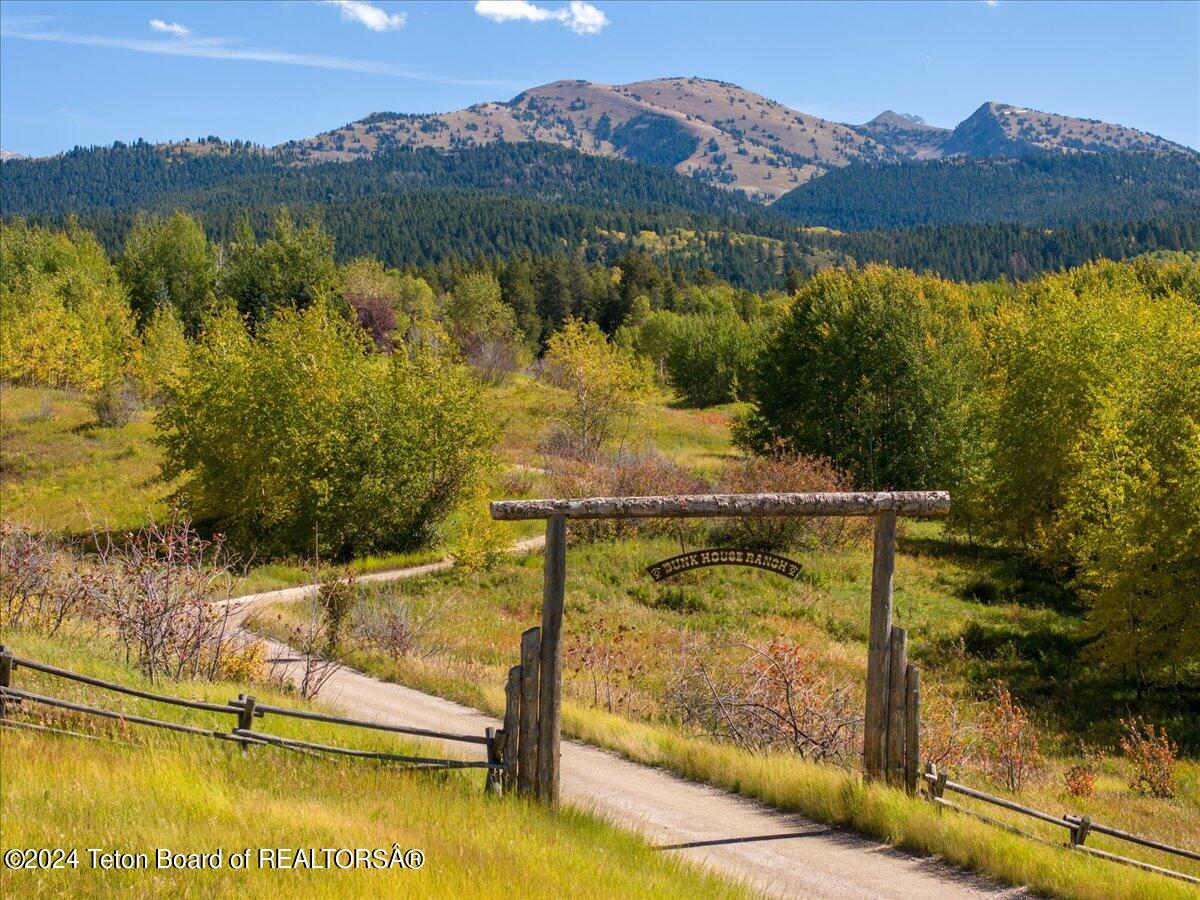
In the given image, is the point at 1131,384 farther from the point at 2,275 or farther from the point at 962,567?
the point at 2,275

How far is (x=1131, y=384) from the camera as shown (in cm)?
3069

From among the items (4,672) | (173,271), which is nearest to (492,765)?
(4,672)

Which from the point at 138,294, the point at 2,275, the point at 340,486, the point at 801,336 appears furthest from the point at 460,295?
the point at 340,486

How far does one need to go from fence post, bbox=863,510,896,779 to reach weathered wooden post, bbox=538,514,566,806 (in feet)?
9.57

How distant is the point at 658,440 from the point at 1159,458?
3396 centimetres

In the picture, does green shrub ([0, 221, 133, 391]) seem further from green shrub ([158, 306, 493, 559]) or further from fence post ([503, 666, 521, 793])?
fence post ([503, 666, 521, 793])

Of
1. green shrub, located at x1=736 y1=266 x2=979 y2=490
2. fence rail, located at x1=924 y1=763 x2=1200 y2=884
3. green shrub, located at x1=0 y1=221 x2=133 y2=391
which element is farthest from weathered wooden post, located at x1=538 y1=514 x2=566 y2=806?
green shrub, located at x1=0 y1=221 x2=133 y2=391

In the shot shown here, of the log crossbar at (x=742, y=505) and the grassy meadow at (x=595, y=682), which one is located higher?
the log crossbar at (x=742, y=505)

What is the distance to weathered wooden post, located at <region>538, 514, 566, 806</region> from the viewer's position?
28.6 feet

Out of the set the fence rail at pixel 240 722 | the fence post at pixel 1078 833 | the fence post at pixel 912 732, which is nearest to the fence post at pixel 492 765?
the fence rail at pixel 240 722

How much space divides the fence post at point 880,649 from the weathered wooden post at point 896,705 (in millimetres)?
47

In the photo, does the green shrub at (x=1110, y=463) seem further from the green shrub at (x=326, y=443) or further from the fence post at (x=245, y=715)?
the fence post at (x=245, y=715)

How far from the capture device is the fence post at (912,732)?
9.13m

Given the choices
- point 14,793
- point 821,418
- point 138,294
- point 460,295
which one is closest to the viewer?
point 14,793
